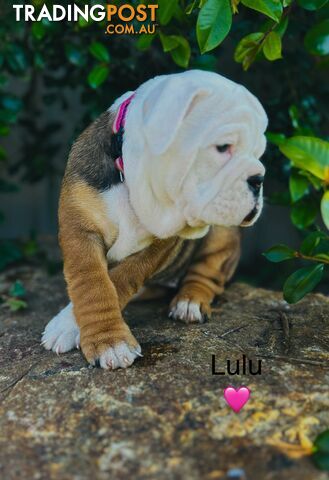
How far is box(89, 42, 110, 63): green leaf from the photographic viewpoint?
304cm

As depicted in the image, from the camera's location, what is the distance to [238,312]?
9.25 ft

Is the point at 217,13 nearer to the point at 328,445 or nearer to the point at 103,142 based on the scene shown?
the point at 103,142

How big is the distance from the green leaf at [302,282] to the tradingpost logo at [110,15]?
3.77 feet

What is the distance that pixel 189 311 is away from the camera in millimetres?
2684

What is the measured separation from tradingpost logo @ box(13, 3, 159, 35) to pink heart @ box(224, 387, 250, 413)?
58.2 inches

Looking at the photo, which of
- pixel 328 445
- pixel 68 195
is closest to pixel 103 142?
pixel 68 195

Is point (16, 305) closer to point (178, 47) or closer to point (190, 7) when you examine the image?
point (178, 47)

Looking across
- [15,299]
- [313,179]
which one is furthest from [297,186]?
[15,299]

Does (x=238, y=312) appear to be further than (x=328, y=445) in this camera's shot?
Yes

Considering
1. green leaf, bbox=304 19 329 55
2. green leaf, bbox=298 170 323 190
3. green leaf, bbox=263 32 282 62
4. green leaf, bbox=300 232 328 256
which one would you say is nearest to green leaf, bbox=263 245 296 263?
green leaf, bbox=300 232 328 256

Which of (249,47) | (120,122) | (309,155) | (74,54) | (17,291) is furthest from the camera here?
(74,54)

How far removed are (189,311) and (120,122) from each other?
84 centimetres

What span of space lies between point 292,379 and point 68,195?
3.50 feet

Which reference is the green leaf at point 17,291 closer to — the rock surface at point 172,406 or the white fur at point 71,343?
the rock surface at point 172,406
